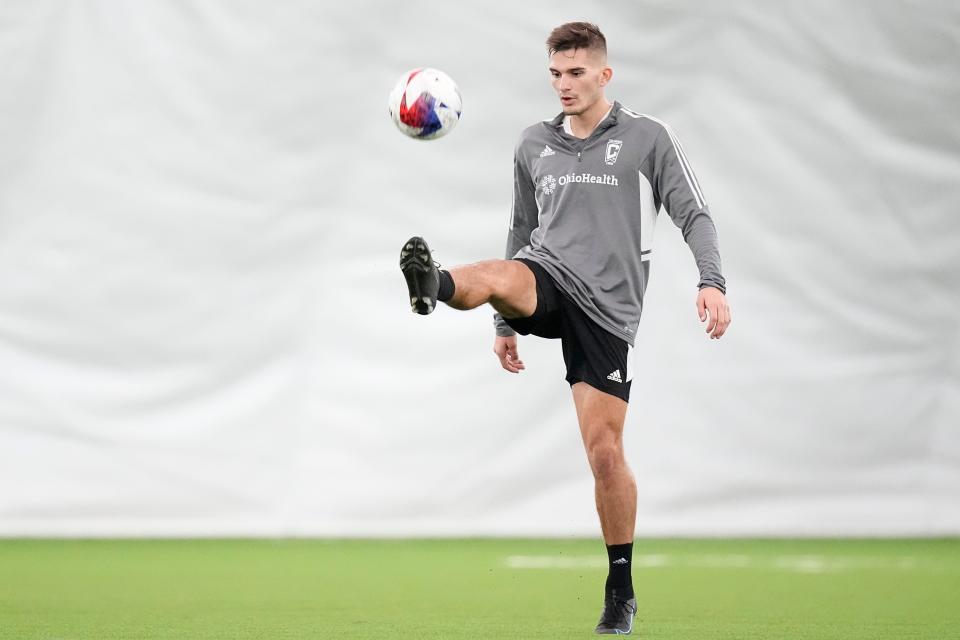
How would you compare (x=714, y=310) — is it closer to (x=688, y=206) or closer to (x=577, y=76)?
(x=688, y=206)

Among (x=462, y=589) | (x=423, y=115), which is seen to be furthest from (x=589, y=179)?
(x=462, y=589)

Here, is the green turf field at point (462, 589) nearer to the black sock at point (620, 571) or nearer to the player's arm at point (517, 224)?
the black sock at point (620, 571)

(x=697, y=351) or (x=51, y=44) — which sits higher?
(x=51, y=44)

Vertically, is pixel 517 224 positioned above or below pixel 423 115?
below

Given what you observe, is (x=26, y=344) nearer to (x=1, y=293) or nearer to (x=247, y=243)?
(x=1, y=293)

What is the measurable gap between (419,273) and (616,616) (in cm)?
116

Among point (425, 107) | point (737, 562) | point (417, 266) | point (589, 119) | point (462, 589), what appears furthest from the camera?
point (737, 562)

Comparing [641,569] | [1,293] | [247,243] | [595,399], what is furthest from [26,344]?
[595,399]

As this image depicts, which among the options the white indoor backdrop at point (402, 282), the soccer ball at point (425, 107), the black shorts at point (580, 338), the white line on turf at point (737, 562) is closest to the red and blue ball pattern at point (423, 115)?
the soccer ball at point (425, 107)

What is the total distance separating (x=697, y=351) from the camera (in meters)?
7.23

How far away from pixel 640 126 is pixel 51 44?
4.08 meters

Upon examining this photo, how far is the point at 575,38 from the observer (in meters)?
4.21

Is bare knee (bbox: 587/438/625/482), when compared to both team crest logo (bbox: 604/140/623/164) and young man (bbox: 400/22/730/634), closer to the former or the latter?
young man (bbox: 400/22/730/634)

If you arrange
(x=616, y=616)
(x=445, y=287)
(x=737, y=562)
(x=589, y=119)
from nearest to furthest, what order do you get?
(x=445, y=287), (x=616, y=616), (x=589, y=119), (x=737, y=562)
